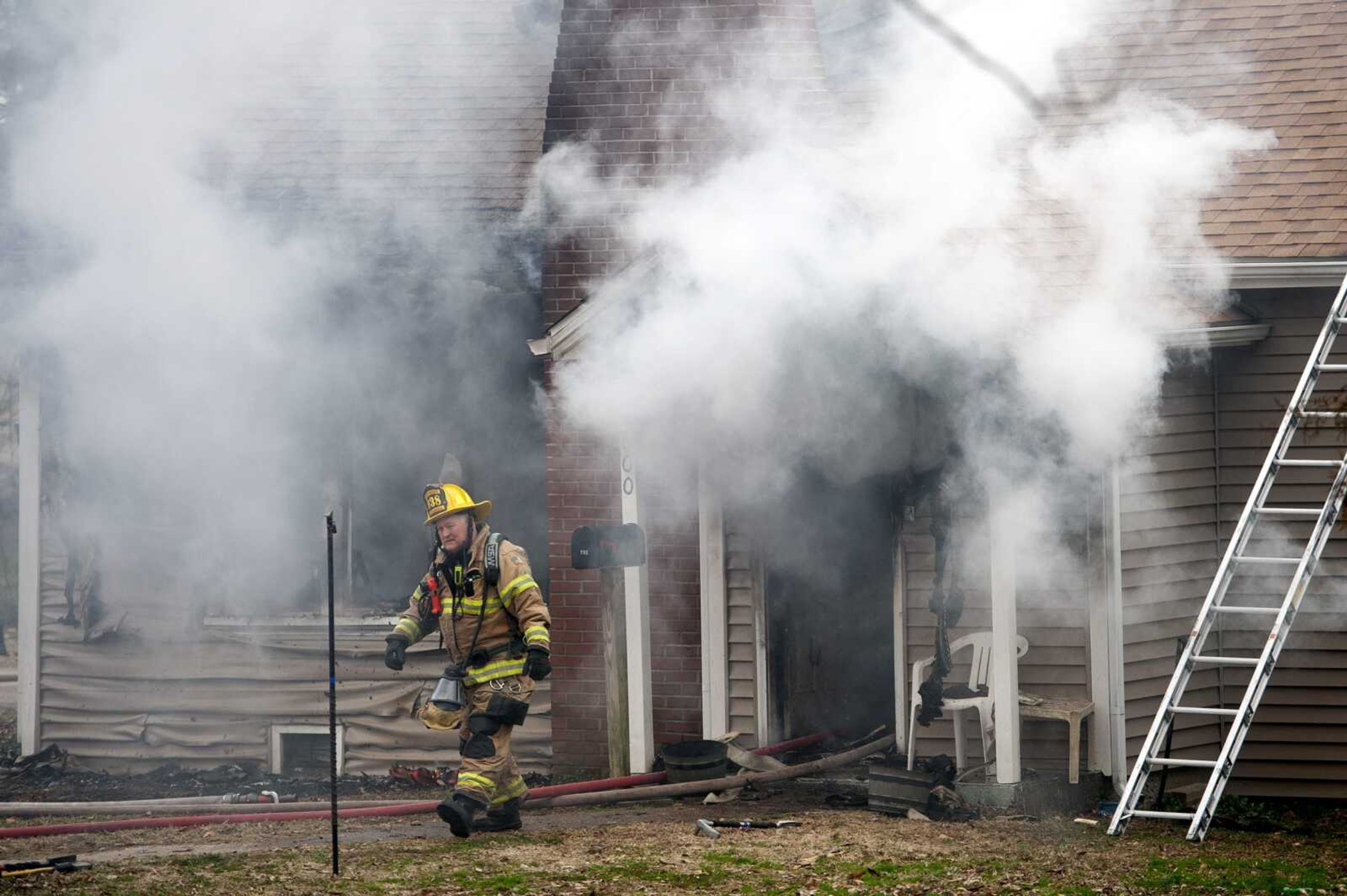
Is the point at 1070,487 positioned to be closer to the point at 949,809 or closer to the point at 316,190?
the point at 949,809

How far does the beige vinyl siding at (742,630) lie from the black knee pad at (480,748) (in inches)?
85.4

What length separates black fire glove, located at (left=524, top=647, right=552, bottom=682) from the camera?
740 cm

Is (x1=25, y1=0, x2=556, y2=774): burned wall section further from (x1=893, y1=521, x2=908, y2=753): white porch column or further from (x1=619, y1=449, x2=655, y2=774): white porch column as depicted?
(x1=893, y1=521, x2=908, y2=753): white porch column

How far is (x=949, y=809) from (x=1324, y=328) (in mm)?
3207

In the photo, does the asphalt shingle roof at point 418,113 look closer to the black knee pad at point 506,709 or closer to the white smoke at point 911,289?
the white smoke at point 911,289

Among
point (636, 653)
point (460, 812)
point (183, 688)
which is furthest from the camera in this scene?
point (183, 688)

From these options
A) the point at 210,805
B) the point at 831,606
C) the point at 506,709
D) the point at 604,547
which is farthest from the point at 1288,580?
the point at 210,805

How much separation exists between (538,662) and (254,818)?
2.02m

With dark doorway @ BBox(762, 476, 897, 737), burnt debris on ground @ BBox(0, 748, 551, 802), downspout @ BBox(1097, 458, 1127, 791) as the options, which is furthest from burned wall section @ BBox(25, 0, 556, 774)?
downspout @ BBox(1097, 458, 1127, 791)

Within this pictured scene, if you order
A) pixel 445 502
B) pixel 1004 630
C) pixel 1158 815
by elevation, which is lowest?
pixel 1158 815

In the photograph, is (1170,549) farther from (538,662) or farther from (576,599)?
(538,662)

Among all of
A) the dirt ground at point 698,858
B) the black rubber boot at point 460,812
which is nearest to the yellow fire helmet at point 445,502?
the black rubber boot at point 460,812

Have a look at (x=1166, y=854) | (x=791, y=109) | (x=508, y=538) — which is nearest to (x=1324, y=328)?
(x=1166, y=854)

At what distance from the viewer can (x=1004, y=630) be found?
8.22 m
